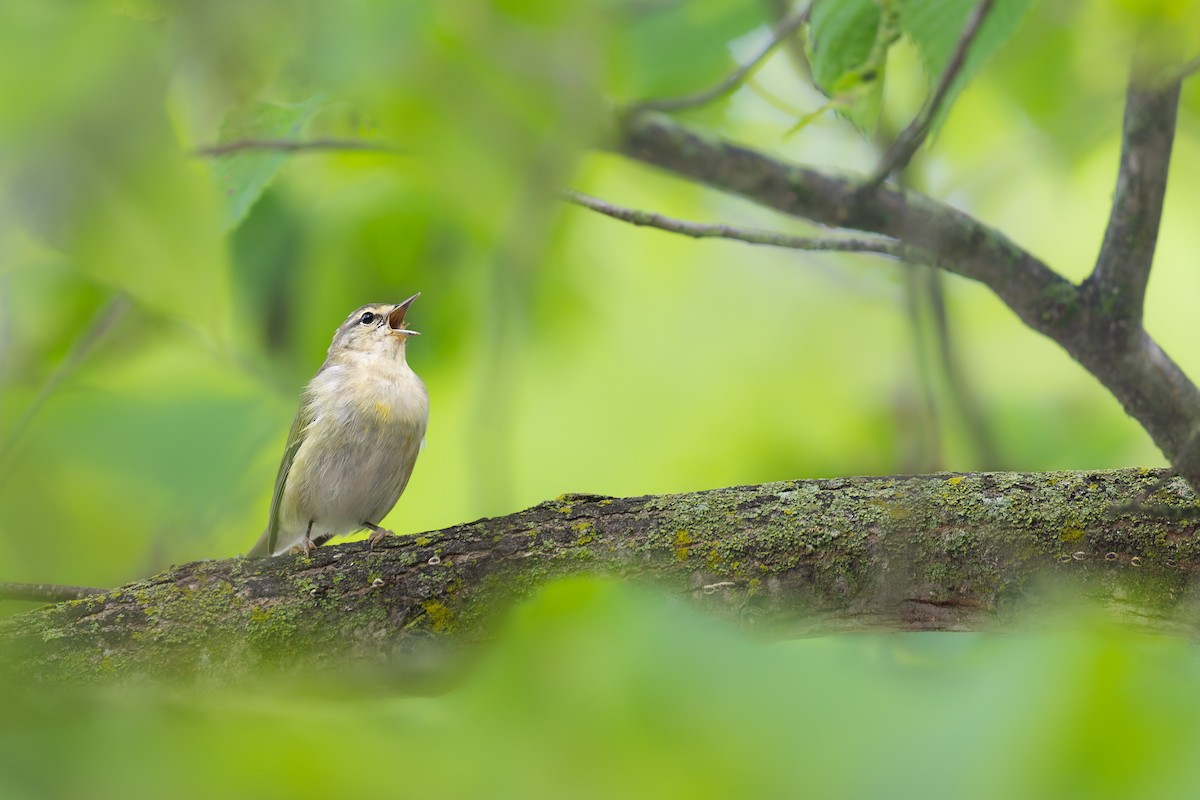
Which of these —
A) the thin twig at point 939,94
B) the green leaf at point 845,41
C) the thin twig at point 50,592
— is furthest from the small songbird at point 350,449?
the green leaf at point 845,41

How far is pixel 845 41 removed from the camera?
2059mm

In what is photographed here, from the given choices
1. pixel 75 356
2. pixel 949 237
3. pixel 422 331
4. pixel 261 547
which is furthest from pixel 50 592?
pixel 949 237

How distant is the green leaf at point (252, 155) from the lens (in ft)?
5.41

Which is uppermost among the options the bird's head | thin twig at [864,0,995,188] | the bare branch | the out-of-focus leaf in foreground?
the bird's head

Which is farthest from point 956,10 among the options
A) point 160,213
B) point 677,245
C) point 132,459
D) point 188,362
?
point 677,245

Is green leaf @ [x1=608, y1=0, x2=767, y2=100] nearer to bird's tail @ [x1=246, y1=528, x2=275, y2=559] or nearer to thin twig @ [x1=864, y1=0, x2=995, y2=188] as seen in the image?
thin twig @ [x1=864, y1=0, x2=995, y2=188]

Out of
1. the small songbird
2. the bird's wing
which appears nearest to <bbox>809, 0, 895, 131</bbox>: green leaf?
the small songbird

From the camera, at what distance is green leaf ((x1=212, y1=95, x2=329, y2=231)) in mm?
1649

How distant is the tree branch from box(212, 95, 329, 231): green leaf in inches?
57.8

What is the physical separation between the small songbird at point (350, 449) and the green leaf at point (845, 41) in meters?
3.27

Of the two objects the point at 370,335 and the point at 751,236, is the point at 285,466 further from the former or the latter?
the point at 751,236

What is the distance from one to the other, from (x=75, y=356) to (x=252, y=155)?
68 cm

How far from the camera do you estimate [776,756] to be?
2.21ft

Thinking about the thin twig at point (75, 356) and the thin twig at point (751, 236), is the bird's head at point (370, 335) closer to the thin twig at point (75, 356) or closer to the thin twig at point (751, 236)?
the thin twig at point (751, 236)
